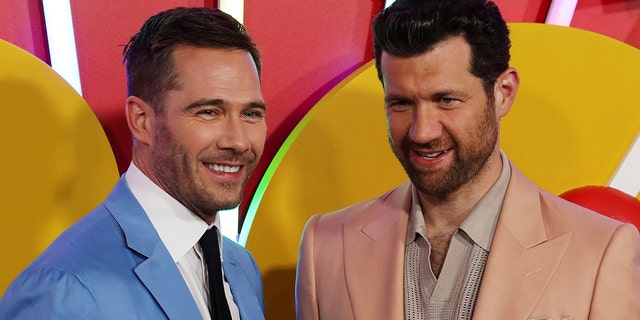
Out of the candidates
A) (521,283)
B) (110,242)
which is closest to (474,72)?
(521,283)

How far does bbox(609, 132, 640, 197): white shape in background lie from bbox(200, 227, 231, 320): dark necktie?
1.74 metres

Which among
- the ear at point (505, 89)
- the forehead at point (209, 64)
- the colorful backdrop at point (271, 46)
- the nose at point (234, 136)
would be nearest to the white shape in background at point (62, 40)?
the colorful backdrop at point (271, 46)

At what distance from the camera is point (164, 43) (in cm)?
198

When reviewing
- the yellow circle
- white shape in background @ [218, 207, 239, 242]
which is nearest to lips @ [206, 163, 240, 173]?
the yellow circle

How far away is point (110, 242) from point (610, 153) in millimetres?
2024

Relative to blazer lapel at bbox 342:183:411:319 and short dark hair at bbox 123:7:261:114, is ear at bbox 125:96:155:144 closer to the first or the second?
short dark hair at bbox 123:7:261:114

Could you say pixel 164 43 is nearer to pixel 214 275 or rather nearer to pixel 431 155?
pixel 214 275

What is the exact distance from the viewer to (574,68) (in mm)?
3020

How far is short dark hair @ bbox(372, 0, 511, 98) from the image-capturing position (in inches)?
81.2

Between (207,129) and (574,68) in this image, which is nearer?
(207,129)

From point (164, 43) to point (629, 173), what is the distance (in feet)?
6.38

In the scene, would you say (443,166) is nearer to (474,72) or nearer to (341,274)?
(474,72)

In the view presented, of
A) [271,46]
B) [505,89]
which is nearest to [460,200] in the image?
[505,89]

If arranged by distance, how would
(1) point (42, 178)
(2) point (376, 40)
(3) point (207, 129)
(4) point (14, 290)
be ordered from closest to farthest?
(4) point (14, 290)
(3) point (207, 129)
(2) point (376, 40)
(1) point (42, 178)
